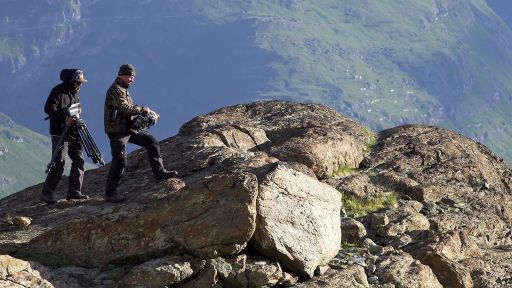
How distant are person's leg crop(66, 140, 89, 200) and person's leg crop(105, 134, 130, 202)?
1602 mm

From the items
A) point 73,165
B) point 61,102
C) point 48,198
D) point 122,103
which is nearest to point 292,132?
point 73,165

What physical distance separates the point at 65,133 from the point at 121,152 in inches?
83.1

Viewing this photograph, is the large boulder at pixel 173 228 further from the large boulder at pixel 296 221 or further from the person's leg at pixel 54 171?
the person's leg at pixel 54 171

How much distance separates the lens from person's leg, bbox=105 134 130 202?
25.6m

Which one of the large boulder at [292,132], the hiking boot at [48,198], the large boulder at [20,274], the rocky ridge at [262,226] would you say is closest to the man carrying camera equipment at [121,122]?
the rocky ridge at [262,226]

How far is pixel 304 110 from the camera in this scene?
3766 cm

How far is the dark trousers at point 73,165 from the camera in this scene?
2691cm

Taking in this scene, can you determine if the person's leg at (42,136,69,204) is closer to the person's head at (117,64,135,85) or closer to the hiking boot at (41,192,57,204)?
the hiking boot at (41,192,57,204)

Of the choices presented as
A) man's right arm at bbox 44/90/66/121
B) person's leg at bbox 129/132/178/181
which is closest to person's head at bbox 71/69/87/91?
man's right arm at bbox 44/90/66/121

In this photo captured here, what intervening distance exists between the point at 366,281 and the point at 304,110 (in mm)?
16175

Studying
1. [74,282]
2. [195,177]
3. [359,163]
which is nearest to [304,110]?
[359,163]

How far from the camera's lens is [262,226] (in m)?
21.8

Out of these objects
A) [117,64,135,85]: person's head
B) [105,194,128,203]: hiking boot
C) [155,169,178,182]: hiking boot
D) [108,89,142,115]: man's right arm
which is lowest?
[105,194,128,203]: hiking boot

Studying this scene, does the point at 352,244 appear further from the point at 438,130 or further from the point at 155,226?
the point at 438,130
